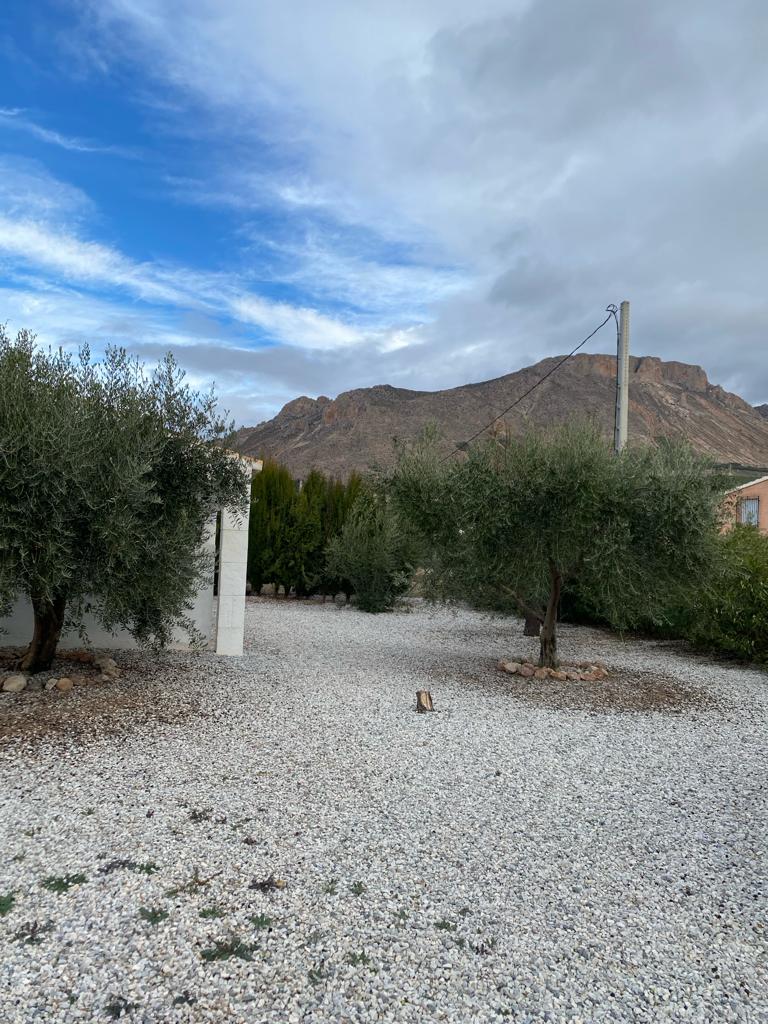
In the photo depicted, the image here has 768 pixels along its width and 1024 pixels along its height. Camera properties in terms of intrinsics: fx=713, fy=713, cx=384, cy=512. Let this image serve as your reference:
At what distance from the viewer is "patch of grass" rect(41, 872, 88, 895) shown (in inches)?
132

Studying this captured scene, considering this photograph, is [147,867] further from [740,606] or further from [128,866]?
[740,606]

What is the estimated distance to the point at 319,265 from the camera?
14859 millimetres

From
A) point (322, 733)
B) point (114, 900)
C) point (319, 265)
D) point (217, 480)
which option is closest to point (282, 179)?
point (319, 265)

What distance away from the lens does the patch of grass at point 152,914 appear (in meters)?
3.11

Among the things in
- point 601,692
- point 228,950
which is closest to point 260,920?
point 228,950

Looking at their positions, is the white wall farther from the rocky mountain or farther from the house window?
the rocky mountain

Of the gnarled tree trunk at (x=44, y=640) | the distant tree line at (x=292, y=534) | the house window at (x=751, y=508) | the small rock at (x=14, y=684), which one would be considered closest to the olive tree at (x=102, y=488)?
the gnarled tree trunk at (x=44, y=640)

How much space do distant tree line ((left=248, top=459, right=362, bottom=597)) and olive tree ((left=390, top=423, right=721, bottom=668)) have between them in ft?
33.4

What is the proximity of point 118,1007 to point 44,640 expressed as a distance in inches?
222

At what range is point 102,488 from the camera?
6.05 metres

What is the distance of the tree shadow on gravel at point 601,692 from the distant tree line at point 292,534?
989 cm

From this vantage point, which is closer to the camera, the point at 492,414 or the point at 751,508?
the point at 751,508

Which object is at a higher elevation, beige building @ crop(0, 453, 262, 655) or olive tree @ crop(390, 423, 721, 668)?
olive tree @ crop(390, 423, 721, 668)

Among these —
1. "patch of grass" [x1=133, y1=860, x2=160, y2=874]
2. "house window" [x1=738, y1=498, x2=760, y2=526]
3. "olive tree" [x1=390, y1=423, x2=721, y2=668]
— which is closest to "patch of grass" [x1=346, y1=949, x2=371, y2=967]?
"patch of grass" [x1=133, y1=860, x2=160, y2=874]
